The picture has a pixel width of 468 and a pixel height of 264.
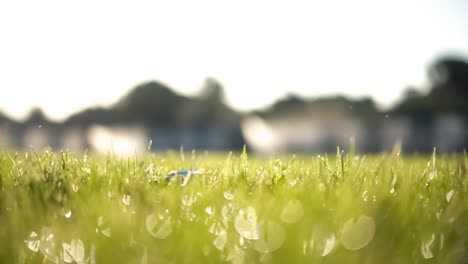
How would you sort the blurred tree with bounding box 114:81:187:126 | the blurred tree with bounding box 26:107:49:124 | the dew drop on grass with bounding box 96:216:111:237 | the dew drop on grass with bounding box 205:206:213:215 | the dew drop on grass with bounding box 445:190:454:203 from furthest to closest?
the blurred tree with bounding box 114:81:187:126 → the blurred tree with bounding box 26:107:49:124 → the dew drop on grass with bounding box 445:190:454:203 → the dew drop on grass with bounding box 205:206:213:215 → the dew drop on grass with bounding box 96:216:111:237

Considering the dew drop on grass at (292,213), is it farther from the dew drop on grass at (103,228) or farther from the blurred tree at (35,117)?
the blurred tree at (35,117)

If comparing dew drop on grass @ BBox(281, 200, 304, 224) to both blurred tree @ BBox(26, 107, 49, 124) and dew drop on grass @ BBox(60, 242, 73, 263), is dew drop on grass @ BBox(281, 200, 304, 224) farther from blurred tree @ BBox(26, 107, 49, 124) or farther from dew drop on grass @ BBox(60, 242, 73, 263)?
blurred tree @ BBox(26, 107, 49, 124)

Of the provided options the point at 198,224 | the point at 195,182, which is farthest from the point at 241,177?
the point at 198,224

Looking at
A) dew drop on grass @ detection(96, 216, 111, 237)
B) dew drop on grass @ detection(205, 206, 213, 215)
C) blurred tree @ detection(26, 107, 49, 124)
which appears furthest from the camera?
blurred tree @ detection(26, 107, 49, 124)

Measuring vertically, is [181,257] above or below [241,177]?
below

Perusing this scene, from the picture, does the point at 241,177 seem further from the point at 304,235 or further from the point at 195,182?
the point at 304,235


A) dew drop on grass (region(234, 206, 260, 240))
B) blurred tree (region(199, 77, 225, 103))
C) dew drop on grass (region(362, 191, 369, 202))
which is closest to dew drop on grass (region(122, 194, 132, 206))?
dew drop on grass (region(234, 206, 260, 240))

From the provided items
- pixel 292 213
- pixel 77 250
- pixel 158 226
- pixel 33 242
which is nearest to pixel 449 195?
pixel 292 213

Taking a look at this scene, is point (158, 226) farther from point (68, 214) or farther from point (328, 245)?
point (328, 245)
